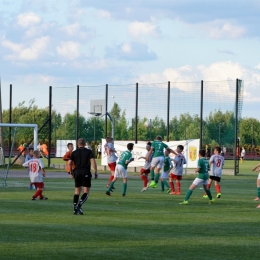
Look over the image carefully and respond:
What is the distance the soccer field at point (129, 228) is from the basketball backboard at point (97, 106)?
23616 mm

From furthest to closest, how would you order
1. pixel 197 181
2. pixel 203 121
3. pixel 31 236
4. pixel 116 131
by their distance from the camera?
pixel 116 131, pixel 203 121, pixel 197 181, pixel 31 236

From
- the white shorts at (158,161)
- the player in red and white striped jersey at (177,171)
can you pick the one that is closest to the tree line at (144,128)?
the white shorts at (158,161)

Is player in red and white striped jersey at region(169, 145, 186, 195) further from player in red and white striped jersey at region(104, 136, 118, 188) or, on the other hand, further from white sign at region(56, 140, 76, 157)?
white sign at region(56, 140, 76, 157)

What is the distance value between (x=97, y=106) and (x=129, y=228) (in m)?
34.5

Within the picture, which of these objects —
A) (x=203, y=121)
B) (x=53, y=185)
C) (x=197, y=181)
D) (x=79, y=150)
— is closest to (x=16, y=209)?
(x=79, y=150)

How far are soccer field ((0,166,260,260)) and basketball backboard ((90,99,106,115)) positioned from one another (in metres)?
23.6

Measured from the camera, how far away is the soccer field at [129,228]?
1228 cm

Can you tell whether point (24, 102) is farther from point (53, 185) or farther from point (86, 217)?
point (86, 217)

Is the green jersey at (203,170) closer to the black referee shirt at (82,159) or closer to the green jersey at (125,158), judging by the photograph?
the green jersey at (125,158)

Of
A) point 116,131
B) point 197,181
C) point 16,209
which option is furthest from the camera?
point 116,131

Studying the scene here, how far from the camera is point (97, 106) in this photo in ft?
164

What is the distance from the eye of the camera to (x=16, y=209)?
2023 centimetres

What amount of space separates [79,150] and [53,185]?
13904 millimetres

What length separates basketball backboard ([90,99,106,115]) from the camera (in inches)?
1946
